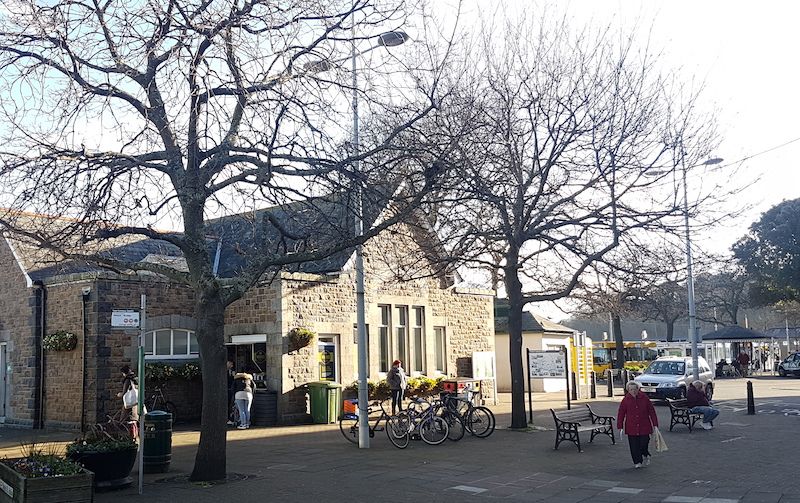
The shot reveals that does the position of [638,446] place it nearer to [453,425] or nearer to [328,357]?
[453,425]

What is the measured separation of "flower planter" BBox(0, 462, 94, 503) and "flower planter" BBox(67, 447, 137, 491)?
5.14ft

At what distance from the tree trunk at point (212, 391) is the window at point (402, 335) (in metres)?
13.1

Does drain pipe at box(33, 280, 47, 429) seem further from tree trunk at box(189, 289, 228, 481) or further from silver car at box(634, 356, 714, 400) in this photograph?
silver car at box(634, 356, 714, 400)

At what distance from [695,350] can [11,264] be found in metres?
21.4

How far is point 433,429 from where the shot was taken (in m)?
16.2

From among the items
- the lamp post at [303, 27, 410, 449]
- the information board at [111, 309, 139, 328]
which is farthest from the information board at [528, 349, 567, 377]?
the information board at [111, 309, 139, 328]

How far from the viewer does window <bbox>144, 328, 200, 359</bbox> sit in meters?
21.0

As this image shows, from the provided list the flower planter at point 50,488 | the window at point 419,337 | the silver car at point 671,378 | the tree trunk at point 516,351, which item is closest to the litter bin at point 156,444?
the flower planter at point 50,488

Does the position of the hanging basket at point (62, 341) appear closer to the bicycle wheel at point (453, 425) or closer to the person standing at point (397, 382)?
the person standing at point (397, 382)

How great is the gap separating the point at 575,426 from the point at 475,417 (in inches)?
109

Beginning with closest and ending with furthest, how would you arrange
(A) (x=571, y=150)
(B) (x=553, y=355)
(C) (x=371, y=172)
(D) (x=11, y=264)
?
(C) (x=371, y=172)
(A) (x=571, y=150)
(B) (x=553, y=355)
(D) (x=11, y=264)

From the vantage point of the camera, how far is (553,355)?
21219 millimetres

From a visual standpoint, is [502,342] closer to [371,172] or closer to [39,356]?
[39,356]


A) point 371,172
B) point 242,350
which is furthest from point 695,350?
point 371,172
